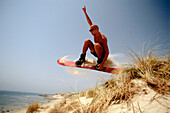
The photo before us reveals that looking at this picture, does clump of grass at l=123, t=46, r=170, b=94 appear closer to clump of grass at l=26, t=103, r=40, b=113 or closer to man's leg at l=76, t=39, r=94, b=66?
man's leg at l=76, t=39, r=94, b=66

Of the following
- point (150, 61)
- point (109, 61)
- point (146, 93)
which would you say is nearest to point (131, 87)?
point (146, 93)

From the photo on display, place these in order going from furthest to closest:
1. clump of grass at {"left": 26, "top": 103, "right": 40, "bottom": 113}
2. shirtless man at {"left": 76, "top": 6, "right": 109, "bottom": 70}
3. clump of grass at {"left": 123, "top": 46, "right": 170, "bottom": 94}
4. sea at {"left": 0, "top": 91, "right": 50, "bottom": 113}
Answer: sea at {"left": 0, "top": 91, "right": 50, "bottom": 113}, shirtless man at {"left": 76, "top": 6, "right": 109, "bottom": 70}, clump of grass at {"left": 26, "top": 103, "right": 40, "bottom": 113}, clump of grass at {"left": 123, "top": 46, "right": 170, "bottom": 94}

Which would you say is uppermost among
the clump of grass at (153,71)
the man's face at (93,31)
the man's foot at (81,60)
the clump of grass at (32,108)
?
the man's face at (93,31)

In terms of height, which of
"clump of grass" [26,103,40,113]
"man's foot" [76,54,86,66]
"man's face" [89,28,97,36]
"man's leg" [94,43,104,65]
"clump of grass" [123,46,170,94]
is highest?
"man's face" [89,28,97,36]

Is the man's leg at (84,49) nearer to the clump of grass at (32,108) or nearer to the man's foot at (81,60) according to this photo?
the man's foot at (81,60)

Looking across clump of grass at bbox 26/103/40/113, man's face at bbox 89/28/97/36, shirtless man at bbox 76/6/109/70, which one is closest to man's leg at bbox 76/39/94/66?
shirtless man at bbox 76/6/109/70

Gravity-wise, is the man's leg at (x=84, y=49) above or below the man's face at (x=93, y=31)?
below

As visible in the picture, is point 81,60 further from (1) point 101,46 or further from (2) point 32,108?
(2) point 32,108

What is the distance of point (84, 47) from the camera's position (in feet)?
8.84

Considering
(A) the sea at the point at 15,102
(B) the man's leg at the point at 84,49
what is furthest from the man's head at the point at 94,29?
(A) the sea at the point at 15,102

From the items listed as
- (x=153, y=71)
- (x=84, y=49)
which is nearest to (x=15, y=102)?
(x=84, y=49)

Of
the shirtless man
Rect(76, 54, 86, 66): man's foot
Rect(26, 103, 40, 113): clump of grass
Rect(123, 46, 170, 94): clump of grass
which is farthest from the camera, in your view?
Rect(76, 54, 86, 66): man's foot

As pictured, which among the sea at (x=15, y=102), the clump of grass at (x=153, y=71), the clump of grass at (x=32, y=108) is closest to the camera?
the clump of grass at (x=153, y=71)

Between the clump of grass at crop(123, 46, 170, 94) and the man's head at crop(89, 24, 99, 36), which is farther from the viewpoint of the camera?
the man's head at crop(89, 24, 99, 36)
